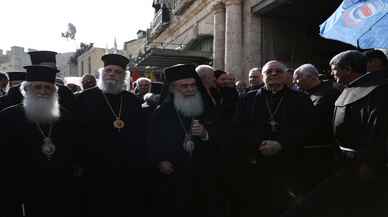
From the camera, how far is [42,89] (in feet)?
11.5

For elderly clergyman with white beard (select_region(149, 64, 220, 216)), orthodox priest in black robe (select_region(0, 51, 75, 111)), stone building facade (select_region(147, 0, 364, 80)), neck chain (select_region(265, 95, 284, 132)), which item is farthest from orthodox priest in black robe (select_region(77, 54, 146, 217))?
stone building facade (select_region(147, 0, 364, 80))

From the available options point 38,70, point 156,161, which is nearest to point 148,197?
point 156,161

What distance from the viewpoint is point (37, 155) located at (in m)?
3.31

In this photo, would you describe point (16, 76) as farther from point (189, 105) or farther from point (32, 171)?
point (189, 105)

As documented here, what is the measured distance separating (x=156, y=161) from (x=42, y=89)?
Answer: 4.06 ft

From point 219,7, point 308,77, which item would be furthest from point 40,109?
point 219,7

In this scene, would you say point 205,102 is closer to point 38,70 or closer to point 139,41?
point 38,70

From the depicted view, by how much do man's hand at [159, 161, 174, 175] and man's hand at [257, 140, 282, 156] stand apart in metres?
0.87

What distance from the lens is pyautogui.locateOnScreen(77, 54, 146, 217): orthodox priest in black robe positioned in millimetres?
3795

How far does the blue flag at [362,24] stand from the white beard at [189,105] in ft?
5.68

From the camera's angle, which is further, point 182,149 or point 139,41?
point 139,41

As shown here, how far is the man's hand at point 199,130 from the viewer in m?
3.84

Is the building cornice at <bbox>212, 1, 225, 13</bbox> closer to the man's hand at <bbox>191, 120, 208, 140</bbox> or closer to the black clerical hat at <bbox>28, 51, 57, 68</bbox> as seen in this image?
the black clerical hat at <bbox>28, 51, 57, 68</bbox>

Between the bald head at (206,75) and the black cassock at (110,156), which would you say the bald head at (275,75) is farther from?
the black cassock at (110,156)
